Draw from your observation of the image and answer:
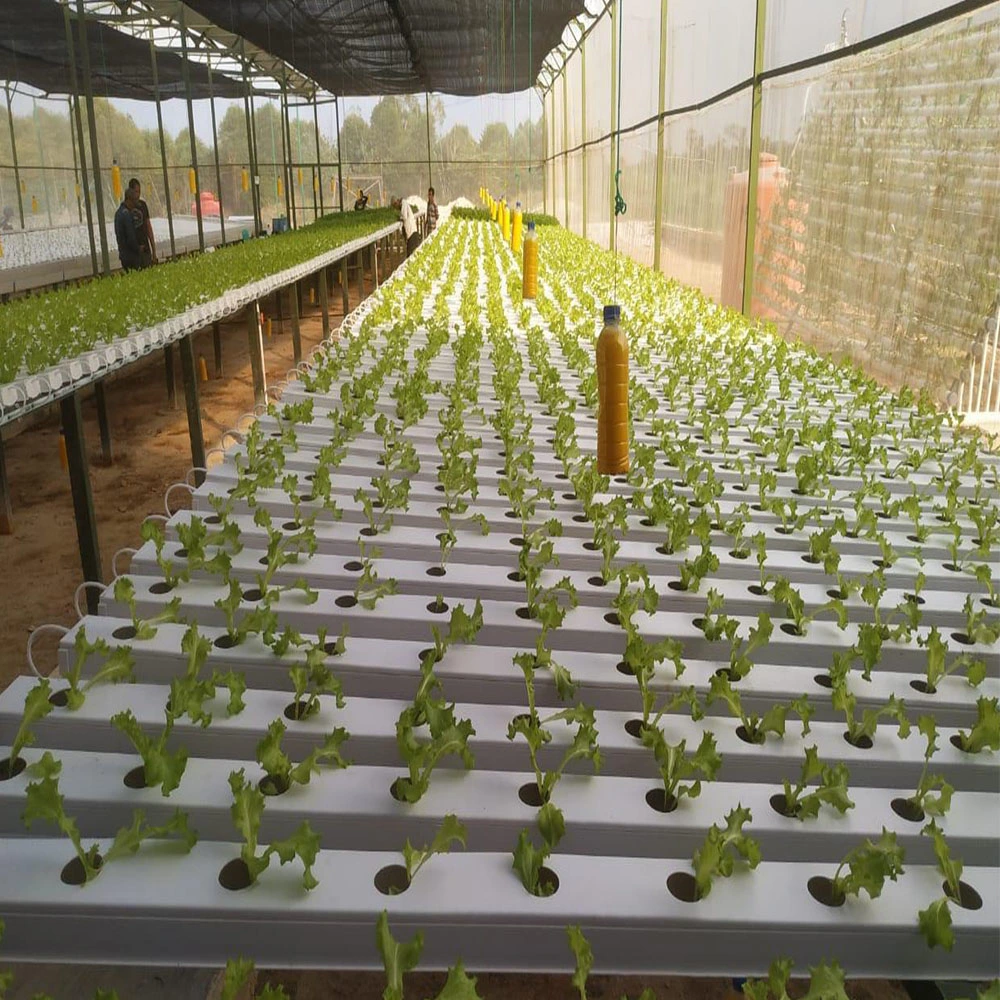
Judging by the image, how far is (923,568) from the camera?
Result: 2469mm

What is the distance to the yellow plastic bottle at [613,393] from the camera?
2438 mm

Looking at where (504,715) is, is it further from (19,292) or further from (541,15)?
(541,15)

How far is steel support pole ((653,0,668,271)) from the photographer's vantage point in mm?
11945

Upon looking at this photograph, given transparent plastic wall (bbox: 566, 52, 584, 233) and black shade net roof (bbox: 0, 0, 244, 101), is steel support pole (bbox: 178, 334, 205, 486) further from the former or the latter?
transparent plastic wall (bbox: 566, 52, 584, 233)

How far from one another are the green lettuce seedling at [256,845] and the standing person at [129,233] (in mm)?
11373

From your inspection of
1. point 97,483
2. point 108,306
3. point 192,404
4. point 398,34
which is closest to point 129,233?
point 97,483

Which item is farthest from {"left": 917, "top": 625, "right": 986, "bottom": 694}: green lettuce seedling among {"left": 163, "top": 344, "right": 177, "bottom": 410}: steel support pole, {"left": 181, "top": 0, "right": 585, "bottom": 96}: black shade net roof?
{"left": 181, "top": 0, "right": 585, "bottom": 96}: black shade net roof

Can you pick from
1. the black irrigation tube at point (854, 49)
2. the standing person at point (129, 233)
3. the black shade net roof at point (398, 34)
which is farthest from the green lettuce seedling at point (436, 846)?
the standing person at point (129, 233)

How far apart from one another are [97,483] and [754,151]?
258 inches

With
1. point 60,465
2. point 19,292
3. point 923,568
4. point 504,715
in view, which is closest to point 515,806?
point 504,715

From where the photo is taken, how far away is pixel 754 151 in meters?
7.85

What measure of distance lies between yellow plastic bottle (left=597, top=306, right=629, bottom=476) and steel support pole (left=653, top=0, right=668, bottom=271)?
34.7 ft

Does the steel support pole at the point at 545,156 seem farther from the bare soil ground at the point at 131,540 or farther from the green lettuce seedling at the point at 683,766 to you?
the green lettuce seedling at the point at 683,766

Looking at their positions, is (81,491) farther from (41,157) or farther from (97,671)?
(41,157)
